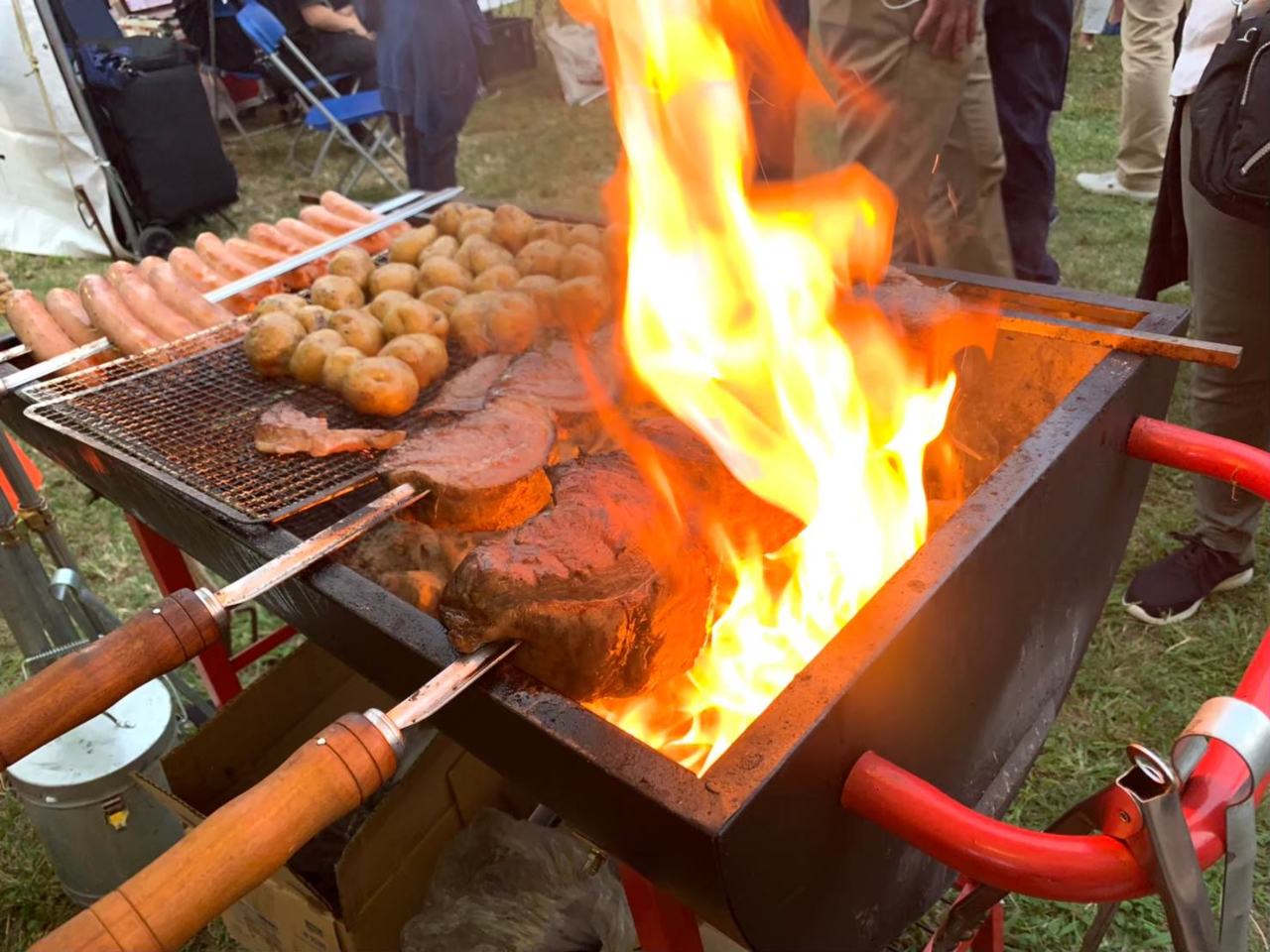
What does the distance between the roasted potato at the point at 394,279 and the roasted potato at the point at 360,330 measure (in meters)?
0.22

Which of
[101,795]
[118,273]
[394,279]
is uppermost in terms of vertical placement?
[118,273]

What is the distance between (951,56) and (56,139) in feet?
22.9

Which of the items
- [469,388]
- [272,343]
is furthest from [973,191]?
[272,343]

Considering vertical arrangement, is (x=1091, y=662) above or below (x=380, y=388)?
below

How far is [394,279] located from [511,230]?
1.45 ft

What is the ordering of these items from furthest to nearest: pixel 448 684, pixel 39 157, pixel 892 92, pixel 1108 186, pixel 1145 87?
pixel 39 157 → pixel 1108 186 → pixel 1145 87 → pixel 892 92 → pixel 448 684

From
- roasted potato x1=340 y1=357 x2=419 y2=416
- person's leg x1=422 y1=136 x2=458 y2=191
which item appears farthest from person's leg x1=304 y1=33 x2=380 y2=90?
roasted potato x1=340 y1=357 x2=419 y2=416

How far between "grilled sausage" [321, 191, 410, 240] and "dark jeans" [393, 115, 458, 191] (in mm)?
3426

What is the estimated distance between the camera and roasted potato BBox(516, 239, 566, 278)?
2.86m

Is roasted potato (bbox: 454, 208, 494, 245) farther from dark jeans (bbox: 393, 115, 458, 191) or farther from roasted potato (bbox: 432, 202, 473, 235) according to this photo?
dark jeans (bbox: 393, 115, 458, 191)

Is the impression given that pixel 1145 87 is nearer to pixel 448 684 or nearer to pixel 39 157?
pixel 448 684

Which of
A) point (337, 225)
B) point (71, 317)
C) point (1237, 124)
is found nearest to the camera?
point (1237, 124)

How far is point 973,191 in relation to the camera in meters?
4.96

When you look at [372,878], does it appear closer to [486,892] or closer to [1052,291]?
[486,892]
